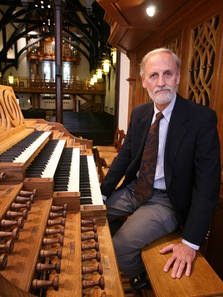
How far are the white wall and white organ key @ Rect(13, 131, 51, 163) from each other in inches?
106

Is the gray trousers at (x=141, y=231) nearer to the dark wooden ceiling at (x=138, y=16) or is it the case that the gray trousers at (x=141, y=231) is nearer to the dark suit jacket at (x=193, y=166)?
the dark suit jacket at (x=193, y=166)

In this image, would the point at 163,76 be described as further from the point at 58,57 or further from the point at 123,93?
the point at 123,93

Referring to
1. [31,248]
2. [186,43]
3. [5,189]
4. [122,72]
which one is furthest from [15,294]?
[122,72]

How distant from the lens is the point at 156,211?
1.60 meters

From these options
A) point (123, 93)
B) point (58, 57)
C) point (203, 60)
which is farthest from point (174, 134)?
point (123, 93)

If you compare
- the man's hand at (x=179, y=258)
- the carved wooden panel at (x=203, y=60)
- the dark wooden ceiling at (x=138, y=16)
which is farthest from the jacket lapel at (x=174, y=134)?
the dark wooden ceiling at (x=138, y=16)

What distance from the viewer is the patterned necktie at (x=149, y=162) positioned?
1677mm

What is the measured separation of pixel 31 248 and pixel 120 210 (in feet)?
3.42

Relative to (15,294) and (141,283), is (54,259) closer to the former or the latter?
(15,294)

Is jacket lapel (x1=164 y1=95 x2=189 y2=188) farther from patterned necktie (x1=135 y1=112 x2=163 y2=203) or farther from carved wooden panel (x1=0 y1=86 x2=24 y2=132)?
carved wooden panel (x1=0 y1=86 x2=24 y2=132)

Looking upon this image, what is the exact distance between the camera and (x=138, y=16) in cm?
243

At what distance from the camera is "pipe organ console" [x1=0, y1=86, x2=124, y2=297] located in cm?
84

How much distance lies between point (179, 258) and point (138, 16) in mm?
2279

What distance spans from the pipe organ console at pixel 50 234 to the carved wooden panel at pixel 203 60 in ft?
3.95
